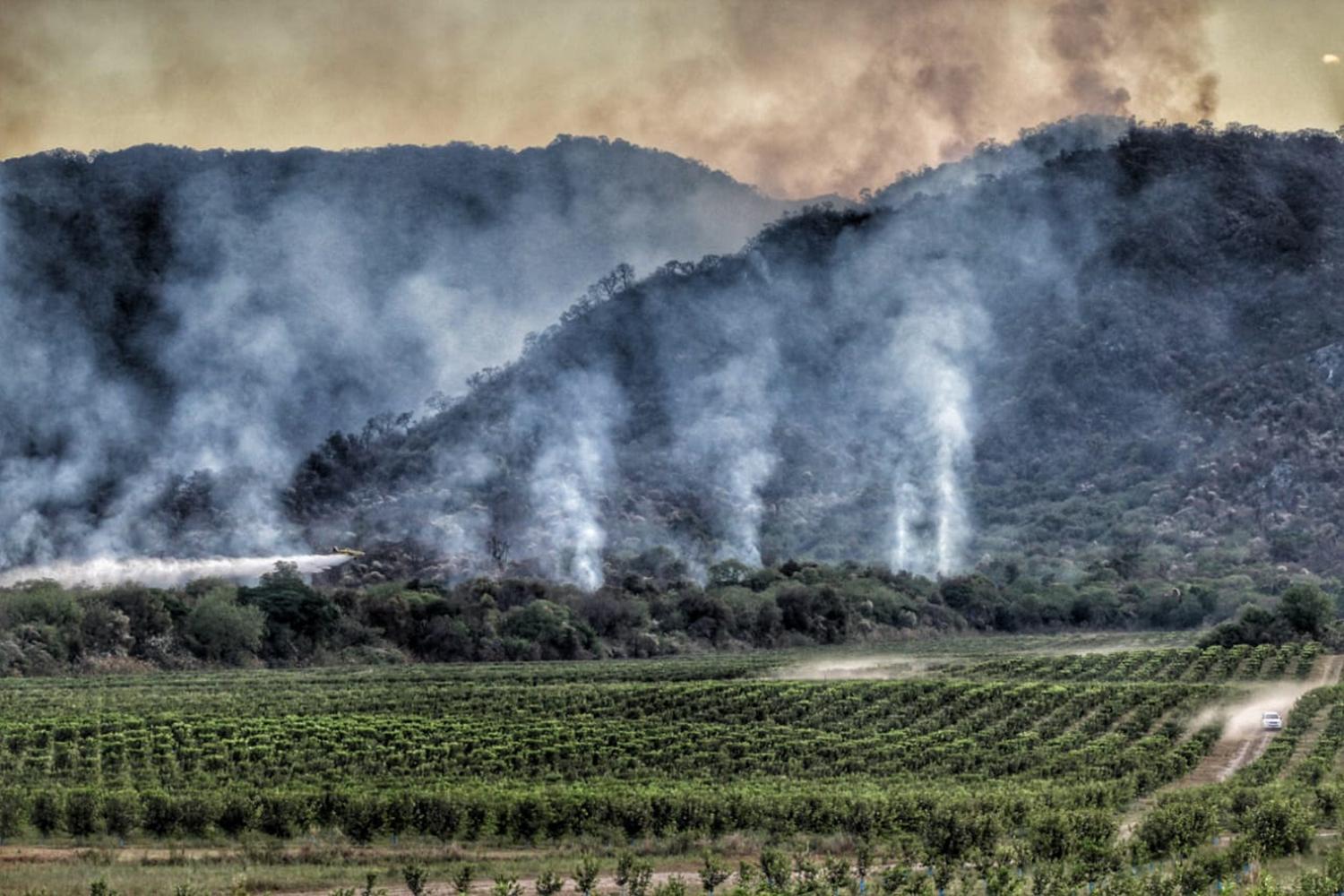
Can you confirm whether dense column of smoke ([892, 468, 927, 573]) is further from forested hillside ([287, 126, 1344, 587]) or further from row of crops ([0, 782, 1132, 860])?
row of crops ([0, 782, 1132, 860])

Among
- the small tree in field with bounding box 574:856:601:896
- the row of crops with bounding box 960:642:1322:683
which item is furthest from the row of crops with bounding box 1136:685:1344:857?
the row of crops with bounding box 960:642:1322:683

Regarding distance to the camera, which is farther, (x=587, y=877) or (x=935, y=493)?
(x=935, y=493)

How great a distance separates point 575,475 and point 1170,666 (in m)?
93.0

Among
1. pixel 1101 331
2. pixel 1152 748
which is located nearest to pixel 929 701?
pixel 1152 748

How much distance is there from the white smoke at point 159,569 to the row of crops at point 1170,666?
6056 centimetres

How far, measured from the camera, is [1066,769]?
4841 centimetres

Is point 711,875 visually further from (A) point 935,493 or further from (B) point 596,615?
(A) point 935,493

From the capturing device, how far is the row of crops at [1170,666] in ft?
263

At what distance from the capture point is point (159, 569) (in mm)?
122750

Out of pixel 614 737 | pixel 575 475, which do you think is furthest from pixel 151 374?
pixel 614 737

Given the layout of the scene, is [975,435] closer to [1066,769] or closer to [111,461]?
[111,461]

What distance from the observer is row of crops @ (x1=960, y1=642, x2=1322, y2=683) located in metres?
80.3

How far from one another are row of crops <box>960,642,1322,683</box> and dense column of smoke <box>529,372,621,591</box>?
163 ft

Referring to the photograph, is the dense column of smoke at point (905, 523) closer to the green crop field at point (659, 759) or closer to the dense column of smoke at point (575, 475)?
the dense column of smoke at point (575, 475)
